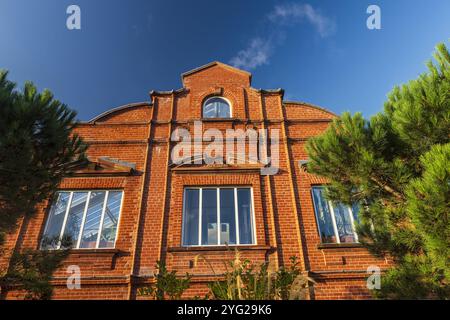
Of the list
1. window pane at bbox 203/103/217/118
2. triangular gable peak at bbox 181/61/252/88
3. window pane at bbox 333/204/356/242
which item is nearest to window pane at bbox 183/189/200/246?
window pane at bbox 203/103/217/118

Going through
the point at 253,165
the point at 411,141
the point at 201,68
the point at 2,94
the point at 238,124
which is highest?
the point at 201,68

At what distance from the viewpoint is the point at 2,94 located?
4133mm

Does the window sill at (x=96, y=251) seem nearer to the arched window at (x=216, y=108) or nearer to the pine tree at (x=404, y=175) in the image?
the pine tree at (x=404, y=175)

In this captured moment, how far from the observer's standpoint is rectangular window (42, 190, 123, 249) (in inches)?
287

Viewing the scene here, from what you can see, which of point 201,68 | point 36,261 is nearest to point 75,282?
point 36,261

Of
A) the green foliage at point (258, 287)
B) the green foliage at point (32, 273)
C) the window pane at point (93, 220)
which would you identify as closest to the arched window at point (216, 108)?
the window pane at point (93, 220)

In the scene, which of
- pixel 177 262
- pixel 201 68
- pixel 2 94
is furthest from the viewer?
pixel 201 68

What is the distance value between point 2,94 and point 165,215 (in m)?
4.32

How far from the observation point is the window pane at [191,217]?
729 centimetres

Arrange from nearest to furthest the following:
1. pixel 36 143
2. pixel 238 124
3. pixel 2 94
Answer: pixel 2 94 < pixel 36 143 < pixel 238 124

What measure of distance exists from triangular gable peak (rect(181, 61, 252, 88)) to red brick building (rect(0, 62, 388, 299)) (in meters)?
1.31

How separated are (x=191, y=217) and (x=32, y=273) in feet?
12.0

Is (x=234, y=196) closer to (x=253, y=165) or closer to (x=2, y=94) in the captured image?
(x=253, y=165)

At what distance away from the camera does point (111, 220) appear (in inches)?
300
